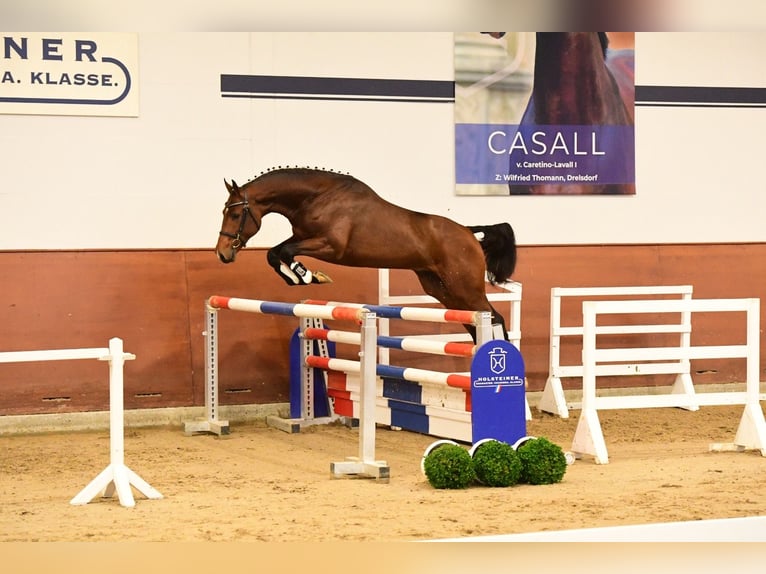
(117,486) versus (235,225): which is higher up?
(235,225)


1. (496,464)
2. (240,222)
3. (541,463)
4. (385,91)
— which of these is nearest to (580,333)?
(385,91)

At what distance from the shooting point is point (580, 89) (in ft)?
24.9

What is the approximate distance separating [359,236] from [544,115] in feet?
7.11

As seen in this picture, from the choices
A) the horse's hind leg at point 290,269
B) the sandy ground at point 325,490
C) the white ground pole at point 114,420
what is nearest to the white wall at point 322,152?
the horse's hind leg at point 290,269

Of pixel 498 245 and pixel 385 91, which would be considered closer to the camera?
pixel 498 245

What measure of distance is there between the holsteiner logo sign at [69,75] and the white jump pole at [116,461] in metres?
3.09

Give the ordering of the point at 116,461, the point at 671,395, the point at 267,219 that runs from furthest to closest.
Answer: the point at 267,219 < the point at 671,395 < the point at 116,461

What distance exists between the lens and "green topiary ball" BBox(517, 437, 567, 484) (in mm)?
4430

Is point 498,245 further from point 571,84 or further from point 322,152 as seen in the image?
point 571,84

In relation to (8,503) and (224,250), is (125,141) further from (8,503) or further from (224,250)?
(8,503)

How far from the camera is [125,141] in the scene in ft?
22.0

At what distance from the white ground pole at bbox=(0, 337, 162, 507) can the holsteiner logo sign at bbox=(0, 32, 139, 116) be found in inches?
118

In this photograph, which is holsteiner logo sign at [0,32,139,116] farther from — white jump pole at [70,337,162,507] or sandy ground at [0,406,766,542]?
white jump pole at [70,337,162,507]

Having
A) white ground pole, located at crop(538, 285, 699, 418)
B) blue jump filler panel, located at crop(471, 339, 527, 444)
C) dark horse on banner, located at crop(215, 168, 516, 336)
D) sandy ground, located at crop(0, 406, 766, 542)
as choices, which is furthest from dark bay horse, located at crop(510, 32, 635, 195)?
blue jump filler panel, located at crop(471, 339, 527, 444)
